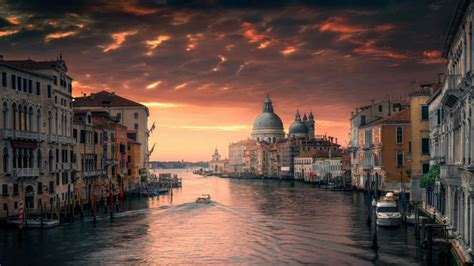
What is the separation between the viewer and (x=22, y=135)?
46938 mm

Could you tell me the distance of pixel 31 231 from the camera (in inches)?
1649

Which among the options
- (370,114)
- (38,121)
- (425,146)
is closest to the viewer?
(38,121)

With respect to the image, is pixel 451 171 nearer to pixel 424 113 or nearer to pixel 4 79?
pixel 424 113

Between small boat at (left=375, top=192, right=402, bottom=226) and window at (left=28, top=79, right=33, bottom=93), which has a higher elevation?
window at (left=28, top=79, right=33, bottom=93)

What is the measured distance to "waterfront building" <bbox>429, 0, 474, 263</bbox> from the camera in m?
23.2

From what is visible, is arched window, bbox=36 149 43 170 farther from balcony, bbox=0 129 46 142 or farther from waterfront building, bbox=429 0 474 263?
waterfront building, bbox=429 0 474 263

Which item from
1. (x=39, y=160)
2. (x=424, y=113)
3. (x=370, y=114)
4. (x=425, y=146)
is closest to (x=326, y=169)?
(x=370, y=114)

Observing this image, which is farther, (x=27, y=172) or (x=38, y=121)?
(x=38, y=121)

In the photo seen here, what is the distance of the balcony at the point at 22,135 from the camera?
147 ft

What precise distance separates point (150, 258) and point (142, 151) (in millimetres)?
65514

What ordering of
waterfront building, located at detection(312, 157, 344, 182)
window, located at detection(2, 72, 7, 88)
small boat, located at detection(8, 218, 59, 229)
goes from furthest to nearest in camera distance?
waterfront building, located at detection(312, 157, 344, 182)
window, located at detection(2, 72, 7, 88)
small boat, located at detection(8, 218, 59, 229)

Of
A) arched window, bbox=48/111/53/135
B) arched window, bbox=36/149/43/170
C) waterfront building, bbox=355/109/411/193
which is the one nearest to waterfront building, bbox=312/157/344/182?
waterfront building, bbox=355/109/411/193

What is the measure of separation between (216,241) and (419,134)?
24.2 meters

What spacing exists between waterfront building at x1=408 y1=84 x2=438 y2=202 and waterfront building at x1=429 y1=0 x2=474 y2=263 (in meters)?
20.3
